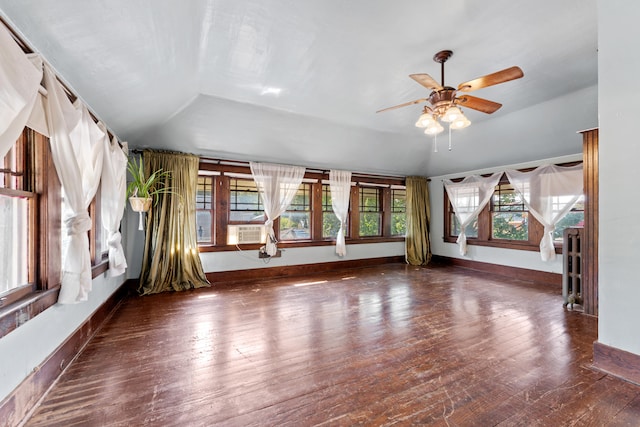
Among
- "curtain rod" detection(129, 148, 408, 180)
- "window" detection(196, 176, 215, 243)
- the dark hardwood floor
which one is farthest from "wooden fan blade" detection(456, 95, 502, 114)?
"window" detection(196, 176, 215, 243)

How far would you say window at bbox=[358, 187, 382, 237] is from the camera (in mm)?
6770

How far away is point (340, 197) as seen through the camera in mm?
6148

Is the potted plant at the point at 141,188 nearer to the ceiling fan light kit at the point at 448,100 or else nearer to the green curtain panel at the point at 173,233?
the green curtain panel at the point at 173,233

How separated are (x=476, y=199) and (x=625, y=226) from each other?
4390mm

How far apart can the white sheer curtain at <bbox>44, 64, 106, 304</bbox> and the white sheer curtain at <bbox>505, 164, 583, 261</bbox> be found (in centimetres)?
661

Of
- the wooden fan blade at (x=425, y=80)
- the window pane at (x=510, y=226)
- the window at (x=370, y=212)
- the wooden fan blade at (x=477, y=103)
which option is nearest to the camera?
the wooden fan blade at (x=425, y=80)

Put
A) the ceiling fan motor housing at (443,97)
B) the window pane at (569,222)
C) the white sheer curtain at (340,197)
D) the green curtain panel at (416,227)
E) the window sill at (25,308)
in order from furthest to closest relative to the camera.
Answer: the green curtain panel at (416,227) < the white sheer curtain at (340,197) < the window pane at (569,222) < the ceiling fan motor housing at (443,97) < the window sill at (25,308)

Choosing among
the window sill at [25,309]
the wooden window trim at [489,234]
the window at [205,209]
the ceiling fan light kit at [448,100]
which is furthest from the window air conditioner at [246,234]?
the wooden window trim at [489,234]

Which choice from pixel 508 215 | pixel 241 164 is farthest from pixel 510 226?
pixel 241 164

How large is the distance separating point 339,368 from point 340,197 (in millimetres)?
4266

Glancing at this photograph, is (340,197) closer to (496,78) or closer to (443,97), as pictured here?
(443,97)

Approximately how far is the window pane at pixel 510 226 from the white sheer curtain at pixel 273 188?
4.47 metres

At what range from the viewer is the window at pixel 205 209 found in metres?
5.01

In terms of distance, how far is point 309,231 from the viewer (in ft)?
19.9
